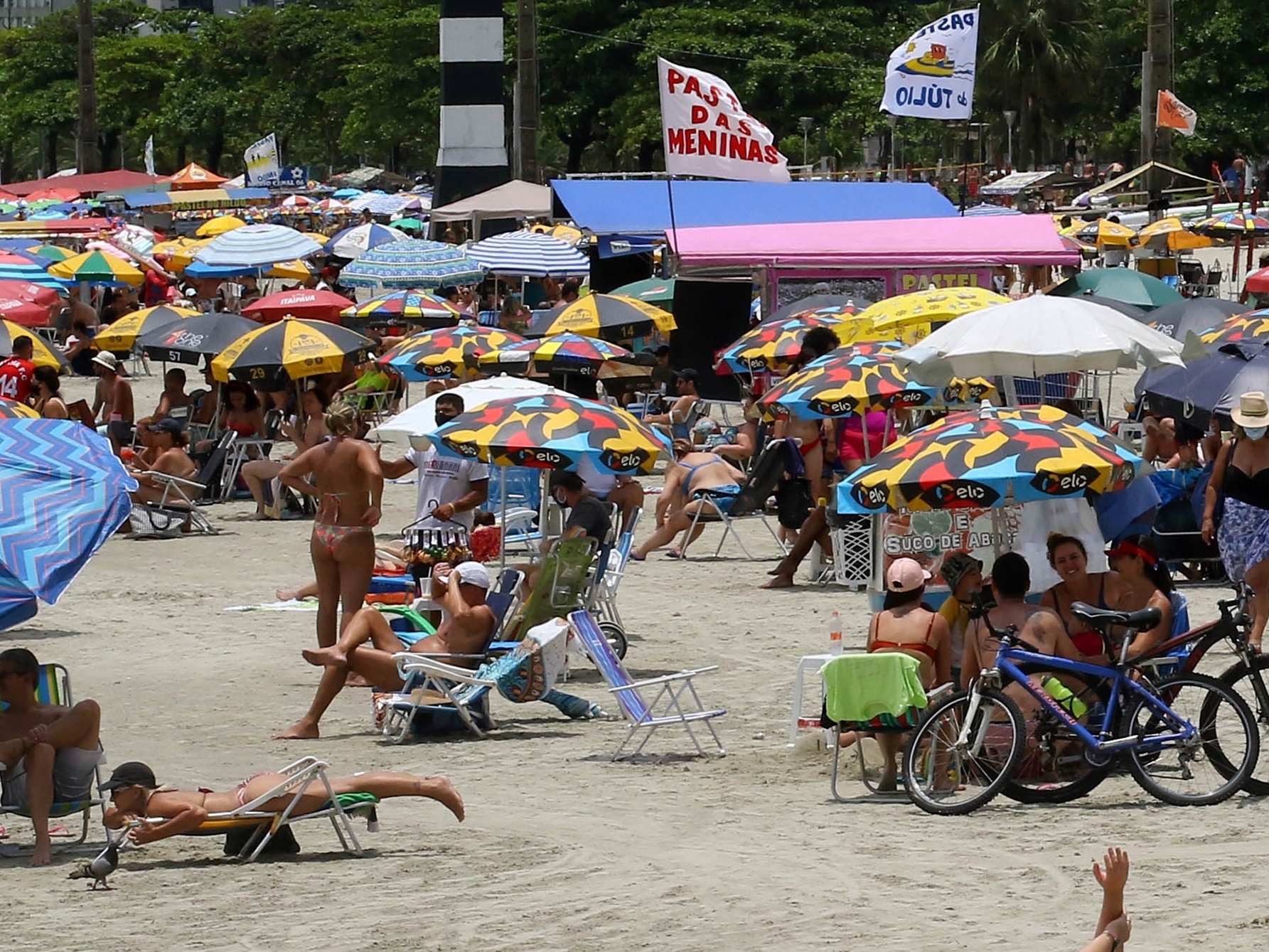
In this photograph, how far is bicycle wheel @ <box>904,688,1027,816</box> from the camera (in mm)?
6812

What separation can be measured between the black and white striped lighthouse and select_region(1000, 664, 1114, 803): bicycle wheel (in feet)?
97.7

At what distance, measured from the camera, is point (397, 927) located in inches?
225

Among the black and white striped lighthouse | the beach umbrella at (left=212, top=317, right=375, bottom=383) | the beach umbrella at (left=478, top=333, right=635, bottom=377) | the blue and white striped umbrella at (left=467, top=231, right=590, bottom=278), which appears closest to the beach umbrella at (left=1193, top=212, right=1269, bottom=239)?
the blue and white striped umbrella at (left=467, top=231, right=590, bottom=278)

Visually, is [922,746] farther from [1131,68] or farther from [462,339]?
[1131,68]

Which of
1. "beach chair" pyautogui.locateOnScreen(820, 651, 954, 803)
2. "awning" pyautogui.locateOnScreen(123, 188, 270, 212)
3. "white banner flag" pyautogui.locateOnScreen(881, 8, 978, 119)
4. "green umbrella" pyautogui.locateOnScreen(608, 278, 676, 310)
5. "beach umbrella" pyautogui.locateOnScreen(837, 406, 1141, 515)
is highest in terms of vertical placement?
"white banner flag" pyautogui.locateOnScreen(881, 8, 978, 119)

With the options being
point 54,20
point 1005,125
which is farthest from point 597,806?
point 54,20

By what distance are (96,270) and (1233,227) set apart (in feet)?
49.3

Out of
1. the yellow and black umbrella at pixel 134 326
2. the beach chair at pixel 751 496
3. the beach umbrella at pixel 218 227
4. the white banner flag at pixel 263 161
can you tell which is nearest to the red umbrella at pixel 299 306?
the yellow and black umbrella at pixel 134 326

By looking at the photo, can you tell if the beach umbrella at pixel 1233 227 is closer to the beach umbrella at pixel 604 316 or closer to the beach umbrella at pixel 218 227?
the beach umbrella at pixel 604 316

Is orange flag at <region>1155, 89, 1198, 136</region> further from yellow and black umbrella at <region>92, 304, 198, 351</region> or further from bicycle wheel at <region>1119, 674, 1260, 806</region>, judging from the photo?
bicycle wheel at <region>1119, 674, 1260, 806</region>

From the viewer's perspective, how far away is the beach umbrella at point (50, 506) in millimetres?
6188

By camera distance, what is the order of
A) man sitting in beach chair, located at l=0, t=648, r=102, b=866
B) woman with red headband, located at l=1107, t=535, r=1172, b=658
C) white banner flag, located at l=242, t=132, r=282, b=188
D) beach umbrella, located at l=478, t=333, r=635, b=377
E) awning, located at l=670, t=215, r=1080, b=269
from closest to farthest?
1. man sitting in beach chair, located at l=0, t=648, r=102, b=866
2. woman with red headband, located at l=1107, t=535, r=1172, b=658
3. beach umbrella, located at l=478, t=333, r=635, b=377
4. awning, located at l=670, t=215, r=1080, b=269
5. white banner flag, located at l=242, t=132, r=282, b=188

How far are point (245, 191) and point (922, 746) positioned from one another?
44432mm

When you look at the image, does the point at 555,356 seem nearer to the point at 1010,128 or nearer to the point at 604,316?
the point at 604,316
